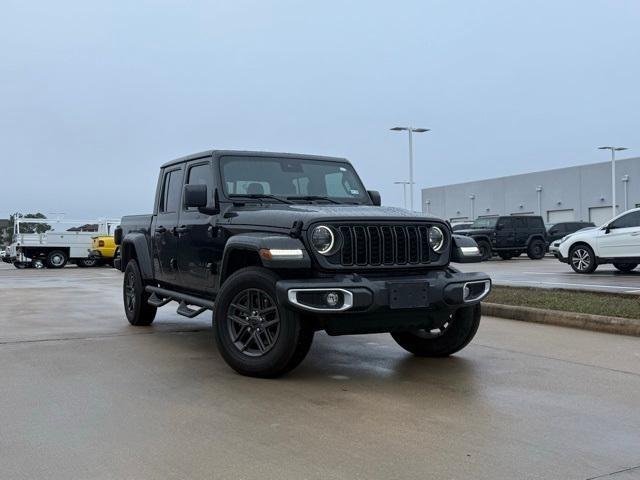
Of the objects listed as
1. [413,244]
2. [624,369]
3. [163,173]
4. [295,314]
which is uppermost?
[163,173]

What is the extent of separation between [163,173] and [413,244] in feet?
13.0

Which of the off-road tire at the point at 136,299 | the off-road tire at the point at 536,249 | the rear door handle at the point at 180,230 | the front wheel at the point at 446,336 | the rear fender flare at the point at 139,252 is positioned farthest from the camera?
the off-road tire at the point at 536,249

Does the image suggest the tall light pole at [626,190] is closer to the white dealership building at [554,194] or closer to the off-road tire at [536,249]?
the white dealership building at [554,194]

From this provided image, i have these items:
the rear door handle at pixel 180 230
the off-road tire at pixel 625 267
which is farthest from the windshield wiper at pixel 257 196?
the off-road tire at pixel 625 267

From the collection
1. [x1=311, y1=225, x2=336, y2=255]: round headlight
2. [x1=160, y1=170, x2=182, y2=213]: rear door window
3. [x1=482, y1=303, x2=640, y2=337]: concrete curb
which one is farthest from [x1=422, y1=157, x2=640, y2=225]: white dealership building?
[x1=311, y1=225, x2=336, y2=255]: round headlight

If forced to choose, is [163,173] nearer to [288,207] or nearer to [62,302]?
[288,207]

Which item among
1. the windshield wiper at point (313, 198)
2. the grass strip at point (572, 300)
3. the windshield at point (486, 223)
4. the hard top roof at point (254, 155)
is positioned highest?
the hard top roof at point (254, 155)

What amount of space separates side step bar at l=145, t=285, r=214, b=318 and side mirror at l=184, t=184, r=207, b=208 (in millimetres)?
987

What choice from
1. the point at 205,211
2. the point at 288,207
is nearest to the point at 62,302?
Answer: the point at 205,211

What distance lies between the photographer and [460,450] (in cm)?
402

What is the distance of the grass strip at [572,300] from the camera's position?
29.7 ft

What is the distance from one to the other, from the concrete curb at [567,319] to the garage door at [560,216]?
45.3 metres

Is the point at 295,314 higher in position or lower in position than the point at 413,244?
lower

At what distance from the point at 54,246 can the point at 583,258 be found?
78.0 feet
